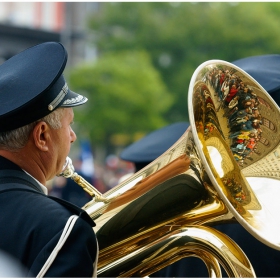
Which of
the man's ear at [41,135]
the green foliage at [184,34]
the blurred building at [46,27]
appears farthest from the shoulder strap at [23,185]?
the blurred building at [46,27]

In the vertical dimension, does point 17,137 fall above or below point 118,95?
above

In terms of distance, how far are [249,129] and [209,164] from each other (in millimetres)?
496

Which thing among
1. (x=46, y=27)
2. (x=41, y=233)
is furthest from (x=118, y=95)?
(x=41, y=233)

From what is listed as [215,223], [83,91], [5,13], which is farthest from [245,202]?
[5,13]

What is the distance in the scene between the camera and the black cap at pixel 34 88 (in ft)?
7.16

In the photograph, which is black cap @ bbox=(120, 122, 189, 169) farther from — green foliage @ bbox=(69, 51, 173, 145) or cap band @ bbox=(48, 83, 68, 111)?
green foliage @ bbox=(69, 51, 173, 145)

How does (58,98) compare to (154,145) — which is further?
(154,145)

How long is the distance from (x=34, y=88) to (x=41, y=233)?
51 centimetres

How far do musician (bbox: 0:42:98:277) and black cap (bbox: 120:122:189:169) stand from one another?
6.49 ft

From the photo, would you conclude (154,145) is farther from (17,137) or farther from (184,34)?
(184,34)

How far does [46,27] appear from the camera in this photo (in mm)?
38625

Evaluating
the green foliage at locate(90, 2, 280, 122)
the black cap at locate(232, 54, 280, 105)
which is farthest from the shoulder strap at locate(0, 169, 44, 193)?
the green foliage at locate(90, 2, 280, 122)

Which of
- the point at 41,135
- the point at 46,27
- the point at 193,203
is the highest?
the point at 41,135

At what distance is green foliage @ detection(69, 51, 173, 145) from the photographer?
28953 mm
